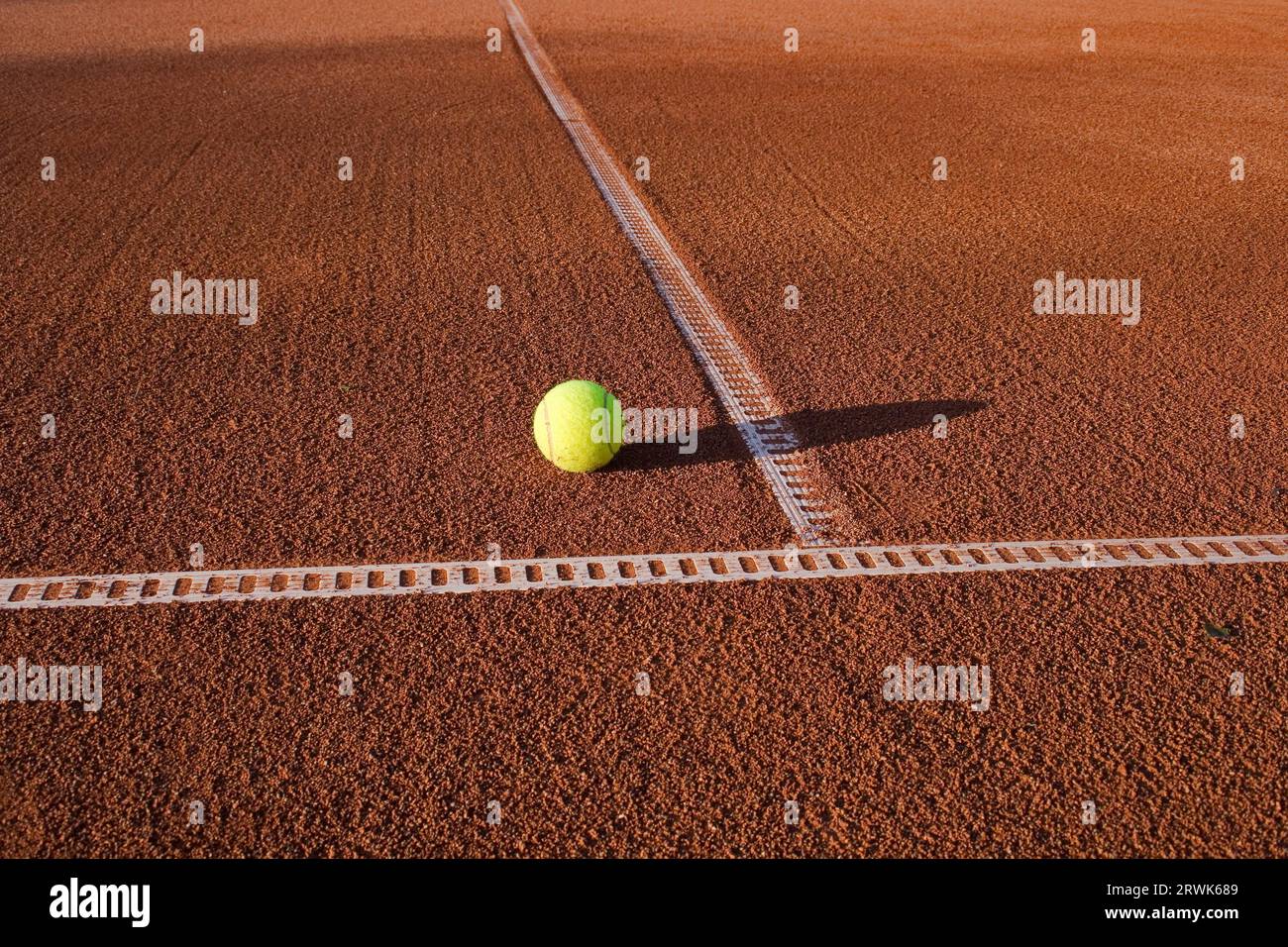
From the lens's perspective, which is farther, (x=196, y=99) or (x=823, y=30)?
(x=823, y=30)

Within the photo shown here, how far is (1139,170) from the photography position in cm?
1439

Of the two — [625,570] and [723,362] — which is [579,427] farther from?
[723,362]

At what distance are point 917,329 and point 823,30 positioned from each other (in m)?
18.7

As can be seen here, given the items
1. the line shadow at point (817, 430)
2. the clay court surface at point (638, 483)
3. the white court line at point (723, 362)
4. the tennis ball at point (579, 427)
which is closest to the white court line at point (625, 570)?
the clay court surface at point (638, 483)

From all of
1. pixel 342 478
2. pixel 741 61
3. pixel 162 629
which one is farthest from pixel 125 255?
pixel 741 61

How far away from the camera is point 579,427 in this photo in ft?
23.7

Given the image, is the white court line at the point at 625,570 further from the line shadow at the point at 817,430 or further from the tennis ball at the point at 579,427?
the line shadow at the point at 817,430

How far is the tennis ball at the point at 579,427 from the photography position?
23.7 feet

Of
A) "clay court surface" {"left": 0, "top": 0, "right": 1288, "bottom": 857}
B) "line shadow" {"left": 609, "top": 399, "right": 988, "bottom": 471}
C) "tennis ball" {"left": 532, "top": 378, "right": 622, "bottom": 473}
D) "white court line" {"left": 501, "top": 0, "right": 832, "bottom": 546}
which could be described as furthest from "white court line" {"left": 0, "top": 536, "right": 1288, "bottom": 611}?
"line shadow" {"left": 609, "top": 399, "right": 988, "bottom": 471}

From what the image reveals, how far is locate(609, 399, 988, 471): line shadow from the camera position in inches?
299

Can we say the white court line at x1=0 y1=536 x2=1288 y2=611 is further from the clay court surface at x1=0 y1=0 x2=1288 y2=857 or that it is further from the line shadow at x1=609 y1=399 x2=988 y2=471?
the line shadow at x1=609 y1=399 x2=988 y2=471

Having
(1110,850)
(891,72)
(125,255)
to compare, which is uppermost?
(891,72)

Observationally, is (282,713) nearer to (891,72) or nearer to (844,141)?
(844,141)

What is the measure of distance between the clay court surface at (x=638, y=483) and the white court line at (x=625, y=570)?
11 centimetres
